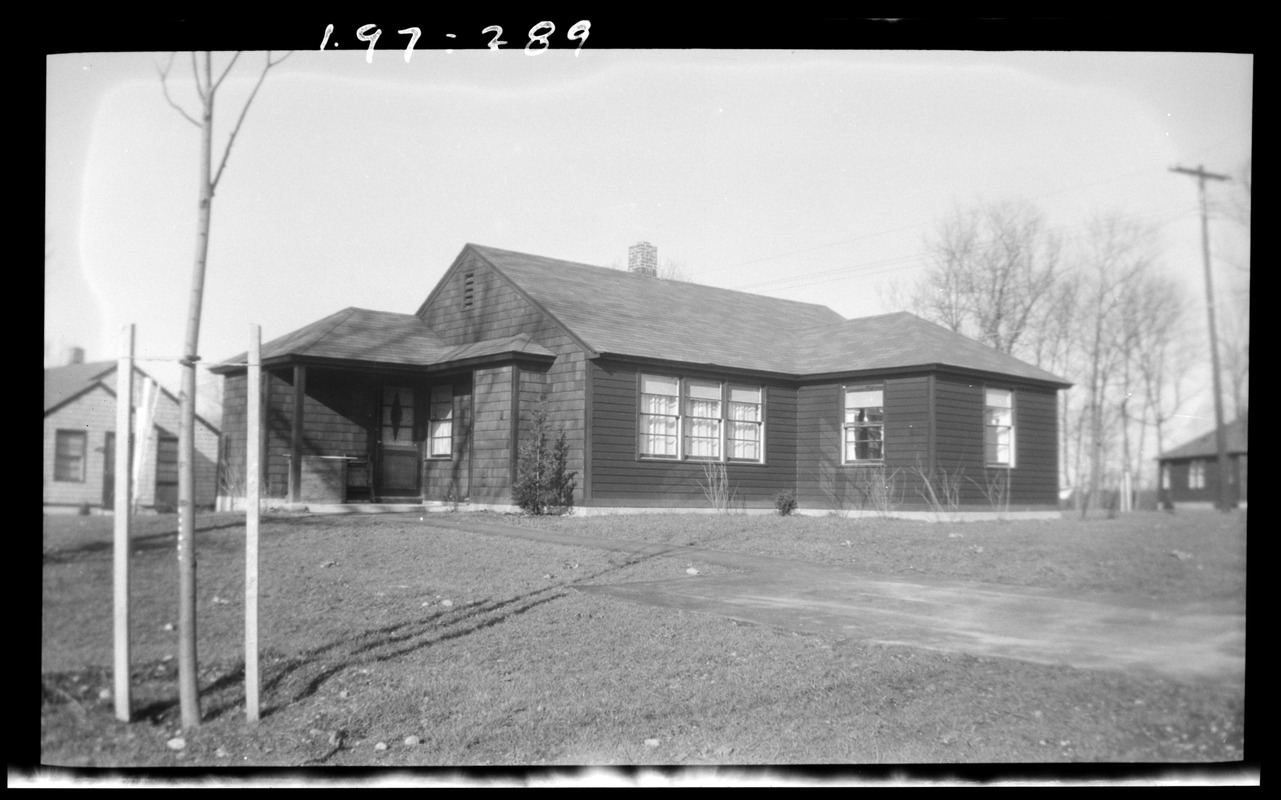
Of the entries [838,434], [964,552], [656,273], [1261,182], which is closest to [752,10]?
[1261,182]

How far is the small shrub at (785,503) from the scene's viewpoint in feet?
52.0

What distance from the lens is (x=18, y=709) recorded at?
16.2ft

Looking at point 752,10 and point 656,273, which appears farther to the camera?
point 656,273

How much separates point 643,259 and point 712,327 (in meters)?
2.48

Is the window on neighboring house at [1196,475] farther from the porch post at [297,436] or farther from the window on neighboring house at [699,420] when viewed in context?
the porch post at [297,436]

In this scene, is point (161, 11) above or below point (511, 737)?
Result: above

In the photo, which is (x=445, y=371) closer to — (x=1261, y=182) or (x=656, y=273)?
(x=656, y=273)

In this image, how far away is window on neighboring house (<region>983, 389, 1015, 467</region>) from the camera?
13.4m

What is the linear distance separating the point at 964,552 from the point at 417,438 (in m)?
10.4

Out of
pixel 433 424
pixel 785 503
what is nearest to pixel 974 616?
pixel 785 503

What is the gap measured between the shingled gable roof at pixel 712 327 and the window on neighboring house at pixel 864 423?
0.46 metres

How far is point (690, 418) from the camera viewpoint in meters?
16.0

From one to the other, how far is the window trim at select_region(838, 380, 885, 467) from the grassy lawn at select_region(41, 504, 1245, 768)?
7.89 metres

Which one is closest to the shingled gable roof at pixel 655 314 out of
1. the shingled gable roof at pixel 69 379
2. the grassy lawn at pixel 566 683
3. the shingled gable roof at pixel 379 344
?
the shingled gable roof at pixel 379 344
